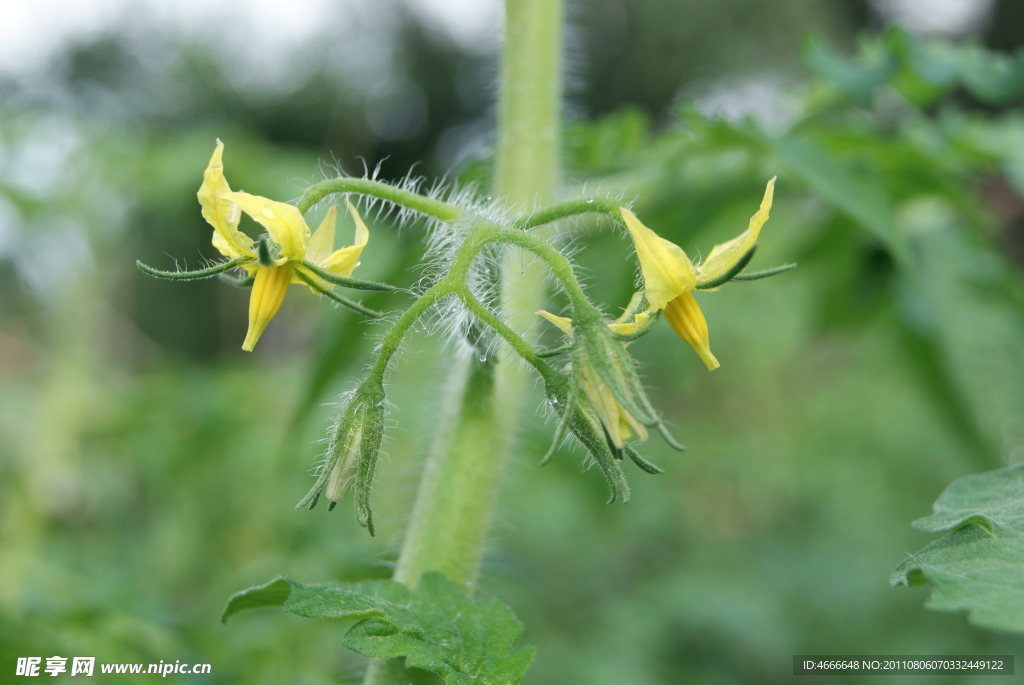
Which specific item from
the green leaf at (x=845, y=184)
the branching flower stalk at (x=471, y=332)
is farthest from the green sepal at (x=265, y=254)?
the green leaf at (x=845, y=184)

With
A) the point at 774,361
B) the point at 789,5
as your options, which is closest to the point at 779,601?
the point at 774,361

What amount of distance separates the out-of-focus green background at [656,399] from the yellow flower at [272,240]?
0.45ft

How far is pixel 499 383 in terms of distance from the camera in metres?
0.70

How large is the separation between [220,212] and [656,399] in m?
2.81

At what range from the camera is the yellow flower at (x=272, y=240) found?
0.51 meters

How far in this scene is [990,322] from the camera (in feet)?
3.43

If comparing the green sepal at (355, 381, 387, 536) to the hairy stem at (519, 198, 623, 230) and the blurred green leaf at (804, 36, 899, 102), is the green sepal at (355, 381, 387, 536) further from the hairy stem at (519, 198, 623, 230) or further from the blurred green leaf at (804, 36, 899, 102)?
the blurred green leaf at (804, 36, 899, 102)

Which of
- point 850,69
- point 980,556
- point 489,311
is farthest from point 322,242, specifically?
point 850,69

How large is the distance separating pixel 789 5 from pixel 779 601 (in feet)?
24.8

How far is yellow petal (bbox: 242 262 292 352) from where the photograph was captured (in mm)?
539

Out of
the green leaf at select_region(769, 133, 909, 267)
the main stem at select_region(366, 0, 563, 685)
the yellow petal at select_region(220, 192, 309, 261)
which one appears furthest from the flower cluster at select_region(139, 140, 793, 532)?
the green leaf at select_region(769, 133, 909, 267)

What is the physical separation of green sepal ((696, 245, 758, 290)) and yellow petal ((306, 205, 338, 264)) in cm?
27

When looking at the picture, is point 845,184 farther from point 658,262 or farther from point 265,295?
point 265,295

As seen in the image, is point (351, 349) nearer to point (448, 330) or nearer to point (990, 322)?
point (448, 330)
